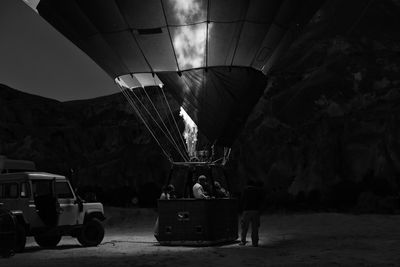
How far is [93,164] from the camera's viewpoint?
1578 inches

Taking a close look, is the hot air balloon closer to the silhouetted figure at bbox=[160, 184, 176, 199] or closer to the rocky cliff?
the silhouetted figure at bbox=[160, 184, 176, 199]

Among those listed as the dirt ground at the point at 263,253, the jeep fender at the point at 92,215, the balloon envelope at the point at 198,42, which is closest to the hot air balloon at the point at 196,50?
the balloon envelope at the point at 198,42

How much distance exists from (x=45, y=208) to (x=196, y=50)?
5.39m

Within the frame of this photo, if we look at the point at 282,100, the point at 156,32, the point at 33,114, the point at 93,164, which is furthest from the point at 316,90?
the point at 156,32

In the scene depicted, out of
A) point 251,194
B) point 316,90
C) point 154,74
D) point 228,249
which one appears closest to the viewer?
point 228,249

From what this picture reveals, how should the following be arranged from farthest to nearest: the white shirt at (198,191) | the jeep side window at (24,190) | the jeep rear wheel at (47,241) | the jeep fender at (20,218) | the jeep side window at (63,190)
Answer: the jeep rear wheel at (47,241) → the jeep side window at (63,190) → the white shirt at (198,191) → the jeep side window at (24,190) → the jeep fender at (20,218)

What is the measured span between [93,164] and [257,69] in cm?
2723

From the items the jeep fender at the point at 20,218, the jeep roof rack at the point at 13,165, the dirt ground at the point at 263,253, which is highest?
the jeep roof rack at the point at 13,165

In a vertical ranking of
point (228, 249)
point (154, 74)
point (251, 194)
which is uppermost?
point (154, 74)

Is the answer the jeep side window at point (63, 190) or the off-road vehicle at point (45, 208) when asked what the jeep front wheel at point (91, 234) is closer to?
the off-road vehicle at point (45, 208)

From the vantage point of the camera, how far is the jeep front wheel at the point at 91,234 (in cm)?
1370

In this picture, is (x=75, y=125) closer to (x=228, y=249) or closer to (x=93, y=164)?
(x=93, y=164)

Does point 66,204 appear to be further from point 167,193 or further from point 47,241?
point 167,193

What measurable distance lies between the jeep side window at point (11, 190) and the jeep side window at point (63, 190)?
40.9 inches
